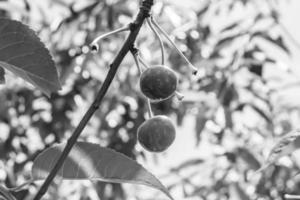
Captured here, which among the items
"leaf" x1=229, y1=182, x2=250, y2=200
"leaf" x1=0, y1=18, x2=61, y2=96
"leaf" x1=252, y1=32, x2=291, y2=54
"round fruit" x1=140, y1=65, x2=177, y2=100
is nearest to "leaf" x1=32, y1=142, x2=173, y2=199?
"leaf" x1=0, y1=18, x2=61, y2=96

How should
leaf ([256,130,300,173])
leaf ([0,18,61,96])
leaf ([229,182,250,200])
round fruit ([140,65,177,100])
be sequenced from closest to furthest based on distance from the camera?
leaf ([0,18,61,96]) → leaf ([256,130,300,173]) → round fruit ([140,65,177,100]) → leaf ([229,182,250,200])

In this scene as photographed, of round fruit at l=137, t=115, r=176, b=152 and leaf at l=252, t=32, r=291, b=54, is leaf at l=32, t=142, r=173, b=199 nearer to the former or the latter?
round fruit at l=137, t=115, r=176, b=152

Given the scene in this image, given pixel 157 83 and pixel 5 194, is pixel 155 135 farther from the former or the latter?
pixel 5 194

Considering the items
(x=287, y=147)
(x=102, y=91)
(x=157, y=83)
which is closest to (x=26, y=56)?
(x=102, y=91)

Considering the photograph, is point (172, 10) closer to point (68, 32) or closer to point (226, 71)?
point (226, 71)

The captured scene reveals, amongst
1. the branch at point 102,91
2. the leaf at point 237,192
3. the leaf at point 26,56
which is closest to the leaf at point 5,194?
the branch at point 102,91

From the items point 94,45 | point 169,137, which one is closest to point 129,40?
point 94,45

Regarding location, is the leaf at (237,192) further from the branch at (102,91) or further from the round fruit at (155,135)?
the branch at (102,91)
